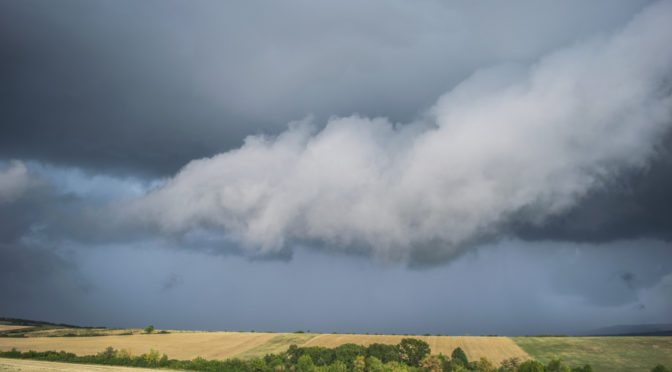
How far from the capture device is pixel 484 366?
260 ft

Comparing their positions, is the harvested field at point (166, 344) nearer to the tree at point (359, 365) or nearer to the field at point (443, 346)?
the field at point (443, 346)

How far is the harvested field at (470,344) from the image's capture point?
304 feet

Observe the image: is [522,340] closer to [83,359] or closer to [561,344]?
[561,344]

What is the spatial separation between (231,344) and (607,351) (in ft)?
322

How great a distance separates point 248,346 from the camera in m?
113

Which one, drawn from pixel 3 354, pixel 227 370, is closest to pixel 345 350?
pixel 227 370

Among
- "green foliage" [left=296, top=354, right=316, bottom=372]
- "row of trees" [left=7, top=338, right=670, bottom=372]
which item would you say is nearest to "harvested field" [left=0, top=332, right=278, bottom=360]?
"row of trees" [left=7, top=338, right=670, bottom=372]

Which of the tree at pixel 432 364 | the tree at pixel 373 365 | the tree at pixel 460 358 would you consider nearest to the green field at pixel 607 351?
the tree at pixel 460 358

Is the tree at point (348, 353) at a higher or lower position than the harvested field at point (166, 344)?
higher

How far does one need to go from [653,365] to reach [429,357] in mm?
44022

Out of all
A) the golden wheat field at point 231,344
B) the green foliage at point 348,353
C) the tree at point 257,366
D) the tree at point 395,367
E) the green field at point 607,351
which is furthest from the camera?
the golden wheat field at point 231,344

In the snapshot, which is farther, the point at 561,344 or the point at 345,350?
the point at 561,344

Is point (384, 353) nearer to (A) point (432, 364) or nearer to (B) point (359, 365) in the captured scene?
(B) point (359, 365)

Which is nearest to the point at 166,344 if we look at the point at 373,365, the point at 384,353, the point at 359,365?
the point at 359,365
